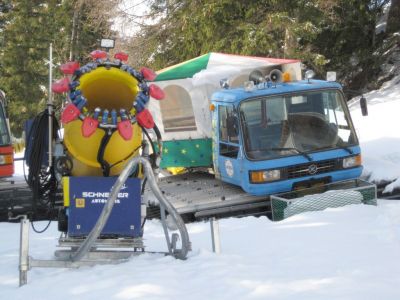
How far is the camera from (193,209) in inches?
A: 357

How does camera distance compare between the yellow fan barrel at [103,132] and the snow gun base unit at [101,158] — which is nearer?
the snow gun base unit at [101,158]

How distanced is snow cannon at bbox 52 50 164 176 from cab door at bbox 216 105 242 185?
3160 millimetres

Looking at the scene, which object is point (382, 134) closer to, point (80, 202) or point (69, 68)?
point (80, 202)

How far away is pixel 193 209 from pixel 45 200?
287 cm

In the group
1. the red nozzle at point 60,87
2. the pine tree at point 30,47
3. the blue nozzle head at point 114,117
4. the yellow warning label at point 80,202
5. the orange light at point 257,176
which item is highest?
the pine tree at point 30,47

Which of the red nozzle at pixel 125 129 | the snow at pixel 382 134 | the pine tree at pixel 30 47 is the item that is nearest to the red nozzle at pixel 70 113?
the red nozzle at pixel 125 129

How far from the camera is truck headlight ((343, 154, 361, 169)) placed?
953 centimetres

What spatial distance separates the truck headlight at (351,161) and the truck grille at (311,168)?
0.20m

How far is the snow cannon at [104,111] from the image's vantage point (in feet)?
19.3

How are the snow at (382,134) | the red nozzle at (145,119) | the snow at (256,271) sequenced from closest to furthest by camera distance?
1. the snow at (256,271)
2. the red nozzle at (145,119)
3. the snow at (382,134)

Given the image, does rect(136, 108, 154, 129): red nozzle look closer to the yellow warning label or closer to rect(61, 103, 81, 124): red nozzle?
rect(61, 103, 81, 124): red nozzle

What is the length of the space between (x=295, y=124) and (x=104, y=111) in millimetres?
4253

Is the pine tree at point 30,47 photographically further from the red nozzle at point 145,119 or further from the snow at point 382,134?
the red nozzle at point 145,119

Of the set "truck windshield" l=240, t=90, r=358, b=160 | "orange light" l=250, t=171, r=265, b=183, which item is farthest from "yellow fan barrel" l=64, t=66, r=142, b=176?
"truck windshield" l=240, t=90, r=358, b=160
